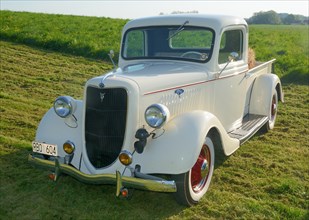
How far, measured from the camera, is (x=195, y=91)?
A: 4.41 metres

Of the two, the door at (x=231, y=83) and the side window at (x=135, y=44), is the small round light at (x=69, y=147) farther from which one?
the door at (x=231, y=83)

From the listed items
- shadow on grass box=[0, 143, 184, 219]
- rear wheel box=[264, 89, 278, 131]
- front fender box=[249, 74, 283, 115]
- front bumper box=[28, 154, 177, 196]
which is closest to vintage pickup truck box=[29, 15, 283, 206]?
front bumper box=[28, 154, 177, 196]

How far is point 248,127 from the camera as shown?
5.48 m

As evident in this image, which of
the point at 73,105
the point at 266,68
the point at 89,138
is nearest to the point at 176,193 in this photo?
the point at 89,138

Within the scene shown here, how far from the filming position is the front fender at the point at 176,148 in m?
3.50

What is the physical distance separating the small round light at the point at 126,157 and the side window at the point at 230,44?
209 centimetres

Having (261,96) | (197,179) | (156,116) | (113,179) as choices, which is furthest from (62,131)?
(261,96)

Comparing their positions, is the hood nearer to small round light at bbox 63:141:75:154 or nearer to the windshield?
the windshield

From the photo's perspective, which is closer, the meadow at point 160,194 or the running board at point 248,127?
the meadow at point 160,194

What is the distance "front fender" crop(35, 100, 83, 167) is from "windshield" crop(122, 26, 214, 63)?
53.4 inches

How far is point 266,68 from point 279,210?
3540 millimetres

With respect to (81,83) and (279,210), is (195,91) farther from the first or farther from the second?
(81,83)

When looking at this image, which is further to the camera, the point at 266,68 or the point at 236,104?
the point at 266,68

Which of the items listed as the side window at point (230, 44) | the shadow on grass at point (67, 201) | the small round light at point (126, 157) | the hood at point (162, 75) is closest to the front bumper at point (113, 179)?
the small round light at point (126, 157)
